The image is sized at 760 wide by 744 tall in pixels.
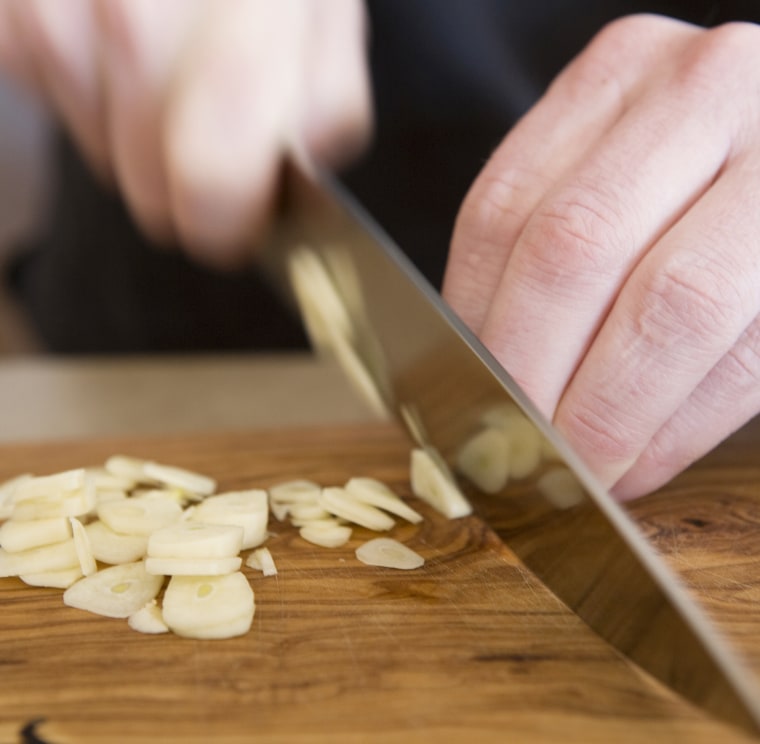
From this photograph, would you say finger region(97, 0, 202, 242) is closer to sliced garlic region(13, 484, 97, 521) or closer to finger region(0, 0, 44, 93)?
finger region(0, 0, 44, 93)

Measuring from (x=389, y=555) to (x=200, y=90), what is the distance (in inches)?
22.0

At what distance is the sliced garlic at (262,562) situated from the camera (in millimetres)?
670

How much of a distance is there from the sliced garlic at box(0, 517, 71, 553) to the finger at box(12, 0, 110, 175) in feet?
2.13

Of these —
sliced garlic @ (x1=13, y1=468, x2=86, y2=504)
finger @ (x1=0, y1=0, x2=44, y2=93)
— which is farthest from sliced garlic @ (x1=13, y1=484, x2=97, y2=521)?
finger @ (x1=0, y1=0, x2=44, y2=93)

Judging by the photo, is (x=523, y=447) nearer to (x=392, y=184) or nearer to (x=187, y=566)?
(x=187, y=566)

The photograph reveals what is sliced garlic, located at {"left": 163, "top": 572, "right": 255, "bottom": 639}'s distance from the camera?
0.59 metres

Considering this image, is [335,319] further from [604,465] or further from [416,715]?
[416,715]

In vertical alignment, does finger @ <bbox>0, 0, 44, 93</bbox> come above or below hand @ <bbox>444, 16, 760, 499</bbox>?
below

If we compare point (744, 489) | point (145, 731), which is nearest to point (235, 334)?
point (744, 489)

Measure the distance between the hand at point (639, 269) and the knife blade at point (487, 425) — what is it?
0.04 m

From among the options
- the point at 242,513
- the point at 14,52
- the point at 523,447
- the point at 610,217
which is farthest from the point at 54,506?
the point at 14,52

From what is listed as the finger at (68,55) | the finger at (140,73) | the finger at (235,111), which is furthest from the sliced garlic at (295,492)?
the finger at (68,55)

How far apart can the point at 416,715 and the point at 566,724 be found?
81mm

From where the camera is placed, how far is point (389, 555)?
0.69 meters
